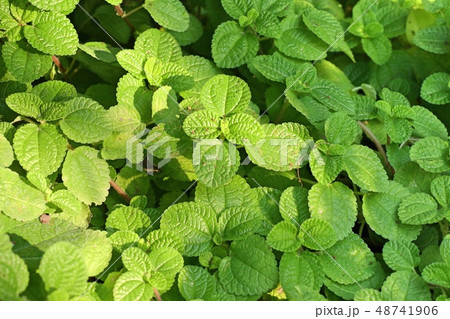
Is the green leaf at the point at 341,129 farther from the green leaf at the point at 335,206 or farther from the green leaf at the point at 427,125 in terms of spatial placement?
the green leaf at the point at 427,125

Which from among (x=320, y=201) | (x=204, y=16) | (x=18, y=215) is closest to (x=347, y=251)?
(x=320, y=201)

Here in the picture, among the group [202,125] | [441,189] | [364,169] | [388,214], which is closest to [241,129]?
[202,125]

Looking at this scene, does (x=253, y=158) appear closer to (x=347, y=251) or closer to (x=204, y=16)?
(x=347, y=251)

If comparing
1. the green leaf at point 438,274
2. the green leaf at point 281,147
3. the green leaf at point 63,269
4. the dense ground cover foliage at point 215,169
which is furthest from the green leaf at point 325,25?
the green leaf at point 63,269

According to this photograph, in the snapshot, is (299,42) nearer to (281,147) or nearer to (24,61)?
(281,147)

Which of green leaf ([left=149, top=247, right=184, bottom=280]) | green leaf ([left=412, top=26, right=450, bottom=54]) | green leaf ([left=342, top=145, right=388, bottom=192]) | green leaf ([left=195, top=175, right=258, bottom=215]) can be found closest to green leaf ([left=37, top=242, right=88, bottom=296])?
green leaf ([left=149, top=247, right=184, bottom=280])

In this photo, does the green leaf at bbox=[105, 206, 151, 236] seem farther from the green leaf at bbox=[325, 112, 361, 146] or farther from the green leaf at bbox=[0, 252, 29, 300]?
the green leaf at bbox=[325, 112, 361, 146]
